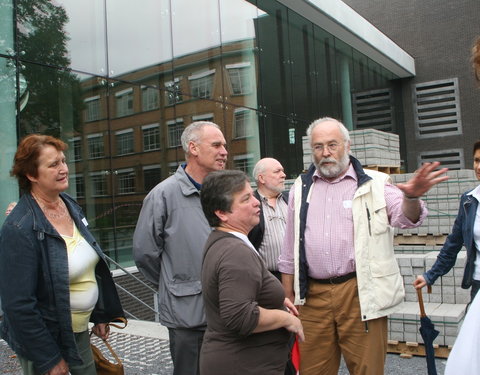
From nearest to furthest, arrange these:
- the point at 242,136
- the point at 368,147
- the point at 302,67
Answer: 1. the point at 368,147
2. the point at 242,136
3. the point at 302,67

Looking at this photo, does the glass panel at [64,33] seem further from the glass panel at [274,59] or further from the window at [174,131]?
the glass panel at [274,59]

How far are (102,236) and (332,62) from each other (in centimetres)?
1181

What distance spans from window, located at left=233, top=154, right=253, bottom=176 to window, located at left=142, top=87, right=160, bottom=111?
2777 mm

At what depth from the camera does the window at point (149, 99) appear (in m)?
10.1

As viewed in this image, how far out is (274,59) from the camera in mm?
14180

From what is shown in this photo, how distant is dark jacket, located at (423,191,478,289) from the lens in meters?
3.63

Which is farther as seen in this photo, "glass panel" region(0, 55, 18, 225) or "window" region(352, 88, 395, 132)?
"window" region(352, 88, 395, 132)

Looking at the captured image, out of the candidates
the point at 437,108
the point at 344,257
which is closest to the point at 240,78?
the point at 344,257

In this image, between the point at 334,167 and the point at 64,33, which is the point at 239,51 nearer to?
the point at 64,33

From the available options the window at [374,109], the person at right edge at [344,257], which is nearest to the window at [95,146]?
the person at right edge at [344,257]

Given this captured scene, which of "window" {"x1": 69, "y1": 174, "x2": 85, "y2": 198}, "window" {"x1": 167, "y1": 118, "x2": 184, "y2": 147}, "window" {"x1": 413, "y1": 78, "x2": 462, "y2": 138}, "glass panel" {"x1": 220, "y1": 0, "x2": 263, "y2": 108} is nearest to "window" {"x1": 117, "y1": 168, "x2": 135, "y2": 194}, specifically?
"window" {"x1": 69, "y1": 174, "x2": 85, "y2": 198}

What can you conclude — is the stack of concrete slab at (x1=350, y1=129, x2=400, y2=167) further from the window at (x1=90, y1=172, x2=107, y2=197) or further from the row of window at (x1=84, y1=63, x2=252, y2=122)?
the window at (x1=90, y1=172, x2=107, y2=197)

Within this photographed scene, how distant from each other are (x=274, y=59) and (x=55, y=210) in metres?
12.2

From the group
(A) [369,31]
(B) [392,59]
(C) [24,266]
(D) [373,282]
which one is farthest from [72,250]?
(B) [392,59]
